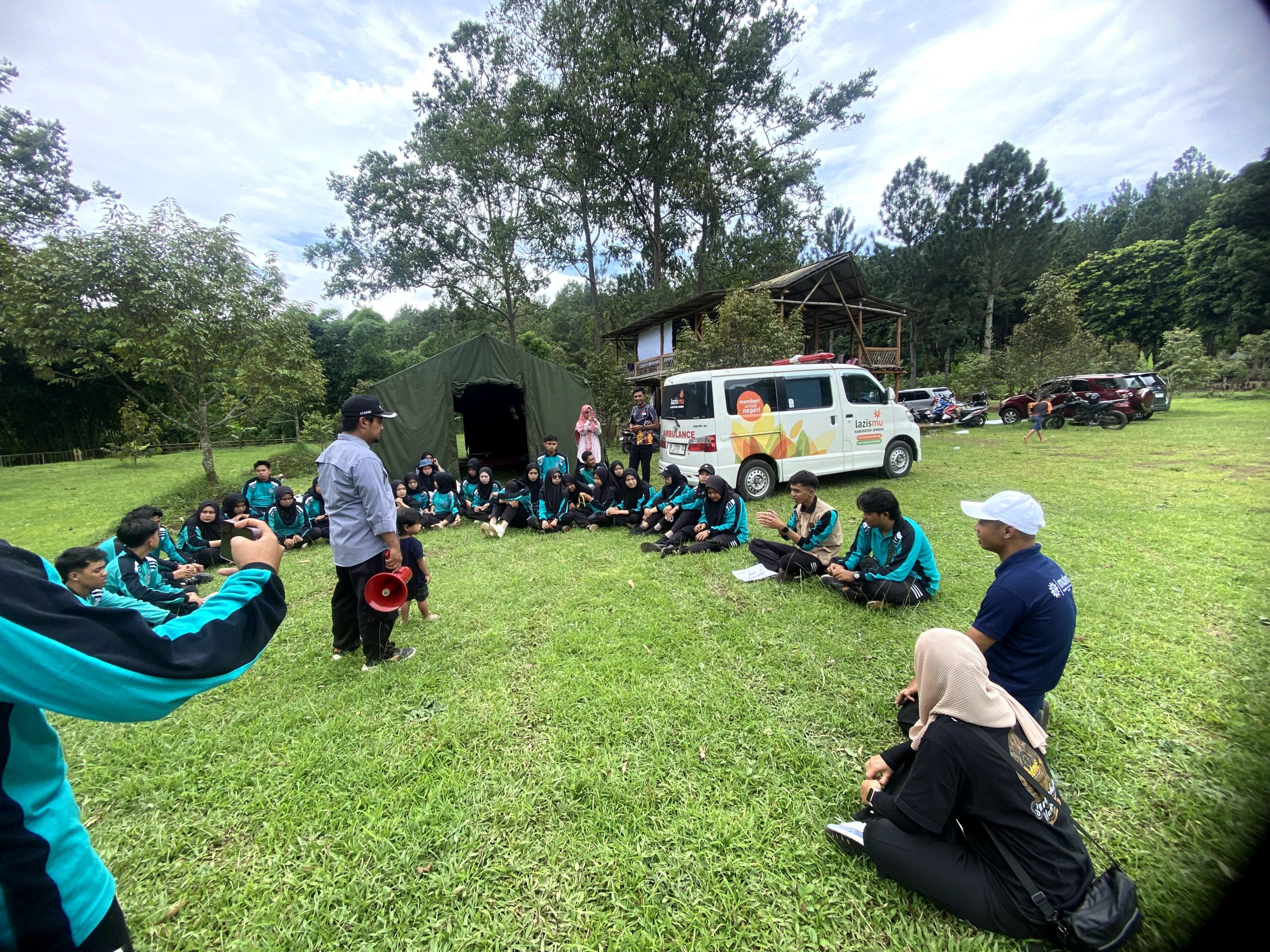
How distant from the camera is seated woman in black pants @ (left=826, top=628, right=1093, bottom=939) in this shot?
1562 mm

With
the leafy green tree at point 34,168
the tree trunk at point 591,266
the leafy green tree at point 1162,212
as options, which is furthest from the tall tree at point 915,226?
the leafy green tree at point 34,168

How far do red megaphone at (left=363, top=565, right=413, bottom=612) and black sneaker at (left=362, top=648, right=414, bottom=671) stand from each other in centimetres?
50

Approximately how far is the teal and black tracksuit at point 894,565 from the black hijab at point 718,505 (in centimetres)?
192

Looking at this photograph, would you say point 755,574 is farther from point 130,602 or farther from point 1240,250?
point 130,602

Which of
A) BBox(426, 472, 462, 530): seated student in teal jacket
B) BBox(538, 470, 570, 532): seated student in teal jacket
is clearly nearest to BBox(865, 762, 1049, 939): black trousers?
BBox(538, 470, 570, 532): seated student in teal jacket

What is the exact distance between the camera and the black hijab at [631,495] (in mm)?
7156

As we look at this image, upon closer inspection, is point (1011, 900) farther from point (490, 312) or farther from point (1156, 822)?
point (490, 312)

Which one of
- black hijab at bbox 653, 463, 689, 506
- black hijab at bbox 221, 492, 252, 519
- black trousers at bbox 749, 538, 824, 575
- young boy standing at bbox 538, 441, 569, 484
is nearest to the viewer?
black trousers at bbox 749, 538, 824, 575

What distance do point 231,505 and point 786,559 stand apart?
6.88 metres

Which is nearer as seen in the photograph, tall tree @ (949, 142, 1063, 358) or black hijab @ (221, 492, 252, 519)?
black hijab @ (221, 492, 252, 519)

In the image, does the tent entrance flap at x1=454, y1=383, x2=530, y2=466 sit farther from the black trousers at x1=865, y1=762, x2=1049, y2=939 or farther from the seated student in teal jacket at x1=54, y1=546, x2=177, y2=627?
the black trousers at x1=865, y1=762, x2=1049, y2=939

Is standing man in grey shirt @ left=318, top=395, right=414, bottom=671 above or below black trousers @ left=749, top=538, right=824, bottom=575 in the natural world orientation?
above

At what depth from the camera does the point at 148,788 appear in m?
2.46

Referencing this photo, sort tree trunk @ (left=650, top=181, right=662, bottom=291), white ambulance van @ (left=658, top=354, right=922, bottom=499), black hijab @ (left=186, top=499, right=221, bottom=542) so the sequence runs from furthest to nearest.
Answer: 1. tree trunk @ (left=650, top=181, right=662, bottom=291)
2. white ambulance van @ (left=658, top=354, right=922, bottom=499)
3. black hijab @ (left=186, top=499, right=221, bottom=542)
